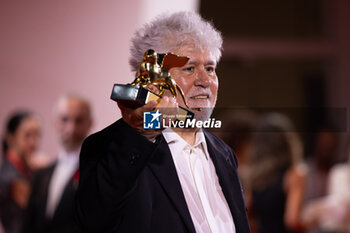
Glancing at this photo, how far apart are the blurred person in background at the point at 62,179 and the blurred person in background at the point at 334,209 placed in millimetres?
1311

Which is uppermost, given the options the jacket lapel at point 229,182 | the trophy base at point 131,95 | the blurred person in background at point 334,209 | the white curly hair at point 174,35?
the white curly hair at point 174,35

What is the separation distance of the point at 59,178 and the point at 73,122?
1.64 ft

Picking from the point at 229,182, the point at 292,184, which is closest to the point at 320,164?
the point at 292,184

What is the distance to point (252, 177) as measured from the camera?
252cm

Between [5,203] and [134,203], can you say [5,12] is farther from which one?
[134,203]

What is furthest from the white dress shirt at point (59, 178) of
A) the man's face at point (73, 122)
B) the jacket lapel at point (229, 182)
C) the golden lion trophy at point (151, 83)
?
the golden lion trophy at point (151, 83)

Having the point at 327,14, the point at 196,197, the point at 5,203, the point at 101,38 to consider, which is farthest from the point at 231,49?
the point at 196,197

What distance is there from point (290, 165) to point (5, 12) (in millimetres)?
1701

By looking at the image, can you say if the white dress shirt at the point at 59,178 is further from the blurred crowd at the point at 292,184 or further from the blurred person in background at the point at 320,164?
the blurred person in background at the point at 320,164

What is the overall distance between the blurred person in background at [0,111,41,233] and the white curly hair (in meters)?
1.96

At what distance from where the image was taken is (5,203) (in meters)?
2.90

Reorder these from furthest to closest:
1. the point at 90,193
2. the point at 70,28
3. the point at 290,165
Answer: the point at 290,165, the point at 70,28, the point at 90,193

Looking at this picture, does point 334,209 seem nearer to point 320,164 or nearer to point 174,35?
point 320,164

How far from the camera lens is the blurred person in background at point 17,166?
9.46 feet
